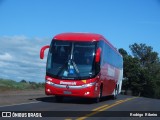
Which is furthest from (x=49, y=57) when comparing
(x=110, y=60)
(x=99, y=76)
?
(x=110, y=60)

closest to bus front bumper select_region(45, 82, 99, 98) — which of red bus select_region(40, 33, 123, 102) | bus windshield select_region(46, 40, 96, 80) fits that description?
red bus select_region(40, 33, 123, 102)

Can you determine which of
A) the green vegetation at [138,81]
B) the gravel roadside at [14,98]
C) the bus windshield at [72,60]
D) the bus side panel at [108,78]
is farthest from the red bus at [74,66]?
the green vegetation at [138,81]

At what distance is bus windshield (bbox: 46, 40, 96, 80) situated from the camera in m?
24.4

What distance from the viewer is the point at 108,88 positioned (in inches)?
1198

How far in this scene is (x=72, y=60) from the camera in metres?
24.5

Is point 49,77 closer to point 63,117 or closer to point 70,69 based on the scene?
point 70,69

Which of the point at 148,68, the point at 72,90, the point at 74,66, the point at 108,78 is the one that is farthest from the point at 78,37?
the point at 148,68

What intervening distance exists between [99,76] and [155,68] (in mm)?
94195

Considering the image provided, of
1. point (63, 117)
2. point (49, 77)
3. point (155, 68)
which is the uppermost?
point (155, 68)

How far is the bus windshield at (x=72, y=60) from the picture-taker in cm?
2444

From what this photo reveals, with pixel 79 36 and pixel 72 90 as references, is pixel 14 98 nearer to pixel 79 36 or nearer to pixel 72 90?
pixel 72 90

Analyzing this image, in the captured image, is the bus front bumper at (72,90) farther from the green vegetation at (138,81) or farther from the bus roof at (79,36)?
the green vegetation at (138,81)

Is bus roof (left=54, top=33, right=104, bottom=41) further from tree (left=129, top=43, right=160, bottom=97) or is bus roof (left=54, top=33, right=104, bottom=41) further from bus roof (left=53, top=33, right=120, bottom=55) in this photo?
tree (left=129, top=43, right=160, bottom=97)

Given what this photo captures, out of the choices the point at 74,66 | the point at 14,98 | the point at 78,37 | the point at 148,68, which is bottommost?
the point at 14,98
